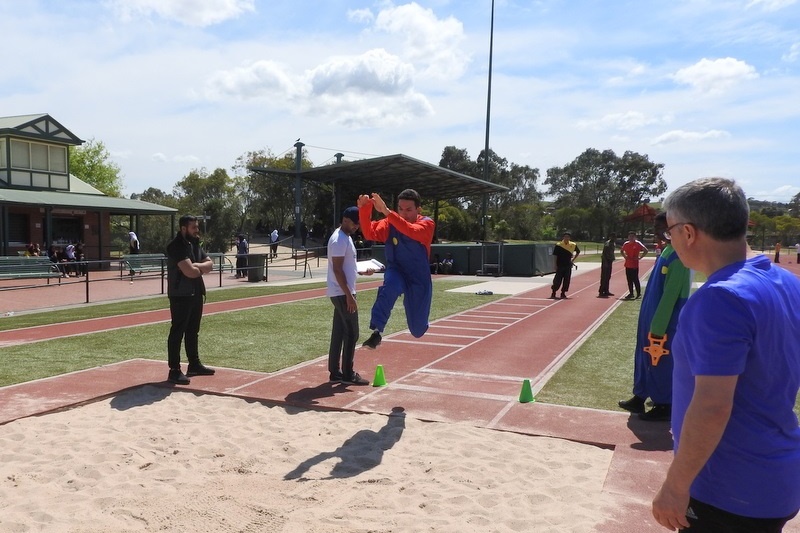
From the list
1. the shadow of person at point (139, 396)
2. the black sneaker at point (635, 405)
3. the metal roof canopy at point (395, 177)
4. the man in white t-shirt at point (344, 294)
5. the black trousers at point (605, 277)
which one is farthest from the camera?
the metal roof canopy at point (395, 177)

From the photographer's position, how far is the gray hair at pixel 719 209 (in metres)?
2.03

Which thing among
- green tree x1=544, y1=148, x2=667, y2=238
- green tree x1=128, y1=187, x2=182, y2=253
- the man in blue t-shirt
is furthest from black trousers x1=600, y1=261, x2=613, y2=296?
green tree x1=544, y1=148, x2=667, y2=238

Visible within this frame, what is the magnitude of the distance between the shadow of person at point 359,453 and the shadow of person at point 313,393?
1.09m

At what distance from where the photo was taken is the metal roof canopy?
119 ft

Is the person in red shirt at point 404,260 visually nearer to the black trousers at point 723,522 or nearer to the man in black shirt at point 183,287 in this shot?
the man in black shirt at point 183,287

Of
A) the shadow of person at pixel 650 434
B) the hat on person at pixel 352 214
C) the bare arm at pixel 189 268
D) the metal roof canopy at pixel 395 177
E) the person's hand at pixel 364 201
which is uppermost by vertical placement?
the metal roof canopy at pixel 395 177

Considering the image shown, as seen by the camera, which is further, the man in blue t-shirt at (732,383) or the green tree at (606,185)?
the green tree at (606,185)

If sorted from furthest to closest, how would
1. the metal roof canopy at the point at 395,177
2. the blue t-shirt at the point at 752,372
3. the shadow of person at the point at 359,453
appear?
the metal roof canopy at the point at 395,177, the shadow of person at the point at 359,453, the blue t-shirt at the point at 752,372

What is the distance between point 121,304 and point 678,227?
15631mm

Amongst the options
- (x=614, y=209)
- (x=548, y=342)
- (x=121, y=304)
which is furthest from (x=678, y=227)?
(x=614, y=209)

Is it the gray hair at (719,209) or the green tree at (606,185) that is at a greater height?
the green tree at (606,185)

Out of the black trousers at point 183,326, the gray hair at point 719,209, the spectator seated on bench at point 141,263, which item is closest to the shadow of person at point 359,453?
the black trousers at point 183,326

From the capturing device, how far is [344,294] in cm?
711

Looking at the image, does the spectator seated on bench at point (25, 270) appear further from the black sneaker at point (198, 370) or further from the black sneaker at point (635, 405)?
the black sneaker at point (635, 405)
